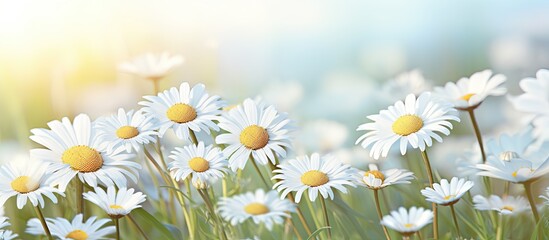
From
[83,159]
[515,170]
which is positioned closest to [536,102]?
[515,170]

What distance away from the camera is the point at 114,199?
492mm

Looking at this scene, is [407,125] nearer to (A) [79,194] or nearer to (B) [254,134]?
(B) [254,134]

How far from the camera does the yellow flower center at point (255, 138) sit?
0.51 metres

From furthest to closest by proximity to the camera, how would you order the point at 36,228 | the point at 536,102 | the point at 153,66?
the point at 153,66, the point at 36,228, the point at 536,102

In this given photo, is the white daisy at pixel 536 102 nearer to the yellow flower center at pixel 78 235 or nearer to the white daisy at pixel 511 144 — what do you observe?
the white daisy at pixel 511 144

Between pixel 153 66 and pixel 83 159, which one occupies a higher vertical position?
pixel 153 66

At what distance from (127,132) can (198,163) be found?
54 millimetres

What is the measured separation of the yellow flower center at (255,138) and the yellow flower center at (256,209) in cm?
5

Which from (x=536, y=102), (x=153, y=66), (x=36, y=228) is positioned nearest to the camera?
(x=536, y=102)

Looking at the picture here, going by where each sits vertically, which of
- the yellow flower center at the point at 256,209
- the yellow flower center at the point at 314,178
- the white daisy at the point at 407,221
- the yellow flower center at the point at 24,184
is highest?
the yellow flower center at the point at 24,184

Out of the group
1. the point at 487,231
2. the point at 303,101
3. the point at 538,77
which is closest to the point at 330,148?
the point at 303,101

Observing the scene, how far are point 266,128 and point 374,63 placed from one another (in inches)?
19.5

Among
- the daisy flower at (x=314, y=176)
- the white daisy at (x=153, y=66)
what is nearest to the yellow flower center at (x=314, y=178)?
the daisy flower at (x=314, y=176)

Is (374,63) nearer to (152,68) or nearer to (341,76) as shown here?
(341,76)
